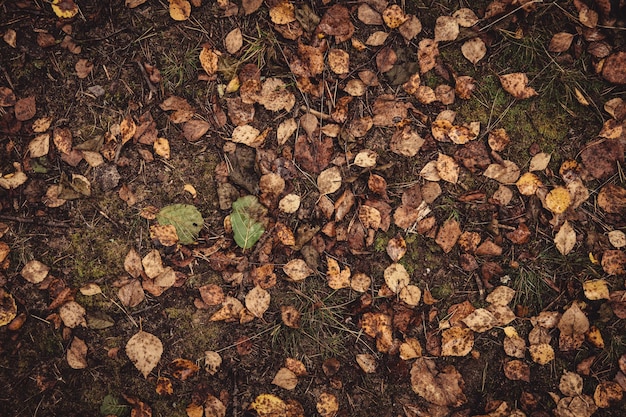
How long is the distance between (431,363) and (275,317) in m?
0.86

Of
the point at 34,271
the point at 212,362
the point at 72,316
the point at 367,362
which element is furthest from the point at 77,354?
the point at 367,362

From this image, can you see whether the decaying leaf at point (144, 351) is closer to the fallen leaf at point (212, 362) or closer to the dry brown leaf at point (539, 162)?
the fallen leaf at point (212, 362)

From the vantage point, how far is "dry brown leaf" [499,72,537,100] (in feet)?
7.64

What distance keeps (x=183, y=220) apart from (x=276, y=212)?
0.49 metres

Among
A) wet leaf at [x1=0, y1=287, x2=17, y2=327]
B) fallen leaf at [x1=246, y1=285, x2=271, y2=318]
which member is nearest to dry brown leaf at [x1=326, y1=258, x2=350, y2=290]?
fallen leaf at [x1=246, y1=285, x2=271, y2=318]

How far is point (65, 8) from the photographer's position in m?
2.26

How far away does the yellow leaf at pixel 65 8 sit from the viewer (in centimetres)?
226

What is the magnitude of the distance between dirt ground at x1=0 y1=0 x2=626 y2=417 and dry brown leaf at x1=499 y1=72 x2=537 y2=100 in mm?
41

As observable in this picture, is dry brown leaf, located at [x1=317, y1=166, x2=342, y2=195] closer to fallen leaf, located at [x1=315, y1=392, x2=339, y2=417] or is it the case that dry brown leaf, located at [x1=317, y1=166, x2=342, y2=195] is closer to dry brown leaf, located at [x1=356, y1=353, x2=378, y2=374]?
dry brown leaf, located at [x1=356, y1=353, x2=378, y2=374]

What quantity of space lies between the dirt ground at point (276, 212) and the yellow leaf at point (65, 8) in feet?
0.10

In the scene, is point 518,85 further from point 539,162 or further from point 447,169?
point 447,169

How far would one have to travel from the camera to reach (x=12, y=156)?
7.37 feet

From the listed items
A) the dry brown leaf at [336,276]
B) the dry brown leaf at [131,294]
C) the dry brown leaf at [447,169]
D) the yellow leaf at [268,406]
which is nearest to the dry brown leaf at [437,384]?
the dry brown leaf at [336,276]

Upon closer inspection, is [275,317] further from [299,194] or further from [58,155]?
[58,155]
